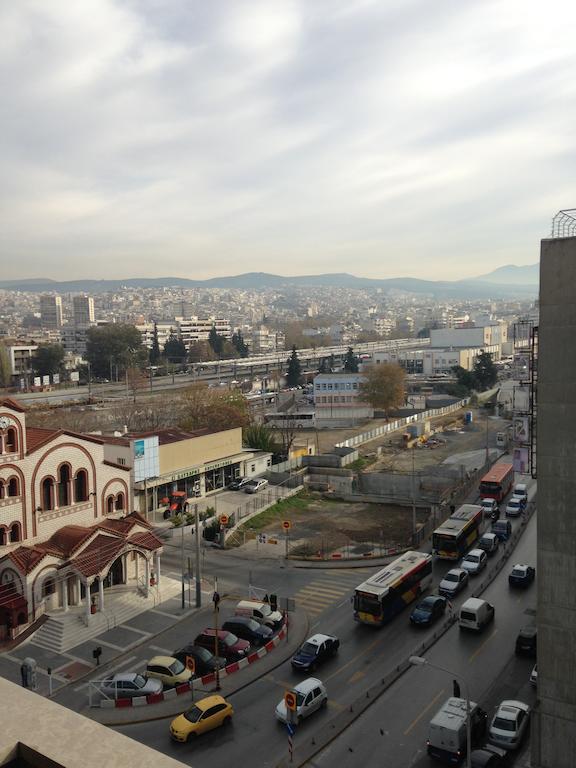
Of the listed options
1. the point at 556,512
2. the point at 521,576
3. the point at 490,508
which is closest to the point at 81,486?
the point at 521,576

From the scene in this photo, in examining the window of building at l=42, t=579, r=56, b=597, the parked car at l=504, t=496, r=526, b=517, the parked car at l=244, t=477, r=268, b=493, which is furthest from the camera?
the parked car at l=244, t=477, r=268, b=493

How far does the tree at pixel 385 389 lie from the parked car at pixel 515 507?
118ft

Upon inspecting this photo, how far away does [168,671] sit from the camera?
21953mm

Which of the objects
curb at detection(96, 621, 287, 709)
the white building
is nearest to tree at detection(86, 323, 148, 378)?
the white building

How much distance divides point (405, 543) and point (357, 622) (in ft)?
38.3

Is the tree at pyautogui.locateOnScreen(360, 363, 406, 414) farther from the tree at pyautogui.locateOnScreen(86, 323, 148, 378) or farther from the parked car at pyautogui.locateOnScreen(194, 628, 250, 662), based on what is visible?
the tree at pyautogui.locateOnScreen(86, 323, 148, 378)

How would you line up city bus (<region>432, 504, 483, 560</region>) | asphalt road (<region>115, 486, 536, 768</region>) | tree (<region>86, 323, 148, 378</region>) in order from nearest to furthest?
asphalt road (<region>115, 486, 536, 768</region>), city bus (<region>432, 504, 483, 560</region>), tree (<region>86, 323, 148, 378</region>)

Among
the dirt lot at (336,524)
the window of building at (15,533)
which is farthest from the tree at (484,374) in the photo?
the window of building at (15,533)

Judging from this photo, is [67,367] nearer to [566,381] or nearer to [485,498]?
[485,498]

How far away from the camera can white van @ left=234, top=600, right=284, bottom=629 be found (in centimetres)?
2627

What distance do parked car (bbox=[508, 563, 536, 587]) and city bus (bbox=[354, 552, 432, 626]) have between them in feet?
13.1

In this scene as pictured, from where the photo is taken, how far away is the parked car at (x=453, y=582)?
28.8 metres

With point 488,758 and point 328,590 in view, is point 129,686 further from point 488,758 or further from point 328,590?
point 328,590

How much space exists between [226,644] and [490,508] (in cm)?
2298
